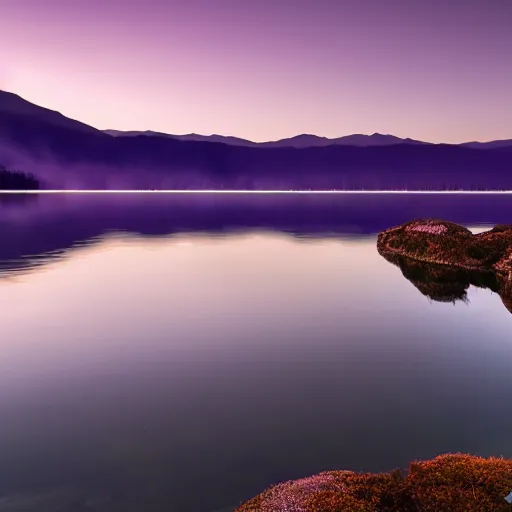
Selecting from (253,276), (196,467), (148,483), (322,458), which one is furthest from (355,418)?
(253,276)

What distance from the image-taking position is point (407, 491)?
757 centimetres

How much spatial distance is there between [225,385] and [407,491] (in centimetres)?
689

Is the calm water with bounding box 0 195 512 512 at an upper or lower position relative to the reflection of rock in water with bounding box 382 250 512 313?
lower

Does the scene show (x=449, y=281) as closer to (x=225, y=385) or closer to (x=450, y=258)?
(x=450, y=258)

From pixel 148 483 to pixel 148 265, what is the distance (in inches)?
1113

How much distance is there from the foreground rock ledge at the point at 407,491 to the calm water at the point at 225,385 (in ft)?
4.77

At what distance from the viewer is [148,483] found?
9.00 meters

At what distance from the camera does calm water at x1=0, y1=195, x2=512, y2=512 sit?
370 inches

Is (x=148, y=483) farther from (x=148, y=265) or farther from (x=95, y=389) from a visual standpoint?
(x=148, y=265)

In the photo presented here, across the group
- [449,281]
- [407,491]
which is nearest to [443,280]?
[449,281]

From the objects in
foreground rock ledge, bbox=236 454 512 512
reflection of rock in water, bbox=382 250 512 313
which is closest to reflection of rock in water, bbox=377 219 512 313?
reflection of rock in water, bbox=382 250 512 313

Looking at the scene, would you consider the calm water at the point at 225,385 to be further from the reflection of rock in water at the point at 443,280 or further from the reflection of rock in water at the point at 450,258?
the reflection of rock in water at the point at 450,258

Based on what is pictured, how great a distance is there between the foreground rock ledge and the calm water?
145cm

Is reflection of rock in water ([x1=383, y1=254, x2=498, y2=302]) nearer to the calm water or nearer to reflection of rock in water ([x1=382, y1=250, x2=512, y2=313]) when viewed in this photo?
reflection of rock in water ([x1=382, y1=250, x2=512, y2=313])
